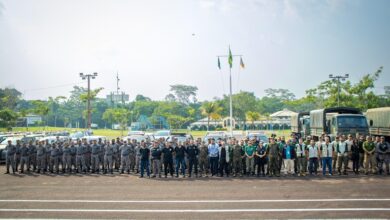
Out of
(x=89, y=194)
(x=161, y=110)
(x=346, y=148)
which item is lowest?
(x=89, y=194)

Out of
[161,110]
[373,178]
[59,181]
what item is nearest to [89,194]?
[59,181]

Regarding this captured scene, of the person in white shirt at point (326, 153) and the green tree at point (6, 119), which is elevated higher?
the green tree at point (6, 119)

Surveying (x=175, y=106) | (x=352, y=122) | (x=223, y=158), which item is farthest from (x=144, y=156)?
(x=175, y=106)

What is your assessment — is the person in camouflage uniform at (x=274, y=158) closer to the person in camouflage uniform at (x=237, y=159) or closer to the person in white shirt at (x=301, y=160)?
the person in white shirt at (x=301, y=160)

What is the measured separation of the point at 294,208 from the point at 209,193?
3.63 meters

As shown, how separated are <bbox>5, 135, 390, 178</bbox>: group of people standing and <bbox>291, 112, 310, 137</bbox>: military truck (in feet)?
51.9

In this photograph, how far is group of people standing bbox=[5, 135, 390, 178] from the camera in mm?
18312

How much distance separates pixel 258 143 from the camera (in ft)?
63.0

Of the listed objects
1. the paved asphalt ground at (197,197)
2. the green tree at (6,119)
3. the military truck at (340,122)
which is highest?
the green tree at (6,119)

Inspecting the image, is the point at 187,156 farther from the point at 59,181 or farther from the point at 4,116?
the point at 4,116

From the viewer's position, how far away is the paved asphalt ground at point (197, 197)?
10852mm

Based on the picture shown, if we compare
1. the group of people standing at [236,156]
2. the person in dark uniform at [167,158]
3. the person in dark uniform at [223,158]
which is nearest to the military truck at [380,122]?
A: the group of people standing at [236,156]

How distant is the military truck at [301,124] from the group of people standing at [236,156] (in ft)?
51.9

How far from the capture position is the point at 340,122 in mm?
26281
